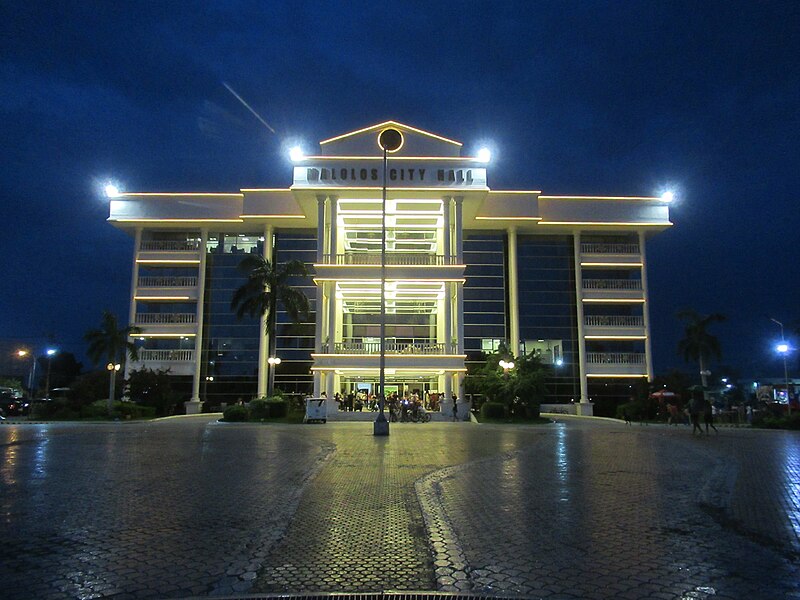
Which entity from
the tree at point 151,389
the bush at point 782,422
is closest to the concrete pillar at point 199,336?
the tree at point 151,389

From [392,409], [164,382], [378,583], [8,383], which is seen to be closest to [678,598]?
[378,583]

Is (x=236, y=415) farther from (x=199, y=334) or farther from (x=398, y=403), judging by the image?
(x=199, y=334)

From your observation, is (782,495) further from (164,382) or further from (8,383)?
(8,383)

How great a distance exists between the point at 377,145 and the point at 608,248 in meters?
23.1

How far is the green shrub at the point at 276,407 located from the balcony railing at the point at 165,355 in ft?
63.4

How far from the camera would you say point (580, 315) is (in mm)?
54094

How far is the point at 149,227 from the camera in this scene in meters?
55.9

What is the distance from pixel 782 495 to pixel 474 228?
1833 inches

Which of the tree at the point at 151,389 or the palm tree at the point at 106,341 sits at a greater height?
the palm tree at the point at 106,341

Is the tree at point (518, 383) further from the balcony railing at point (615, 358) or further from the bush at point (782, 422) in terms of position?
the balcony railing at point (615, 358)

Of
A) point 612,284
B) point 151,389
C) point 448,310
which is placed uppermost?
point 612,284

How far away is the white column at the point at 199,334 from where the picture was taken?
172 feet

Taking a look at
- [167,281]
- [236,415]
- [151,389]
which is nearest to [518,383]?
[236,415]

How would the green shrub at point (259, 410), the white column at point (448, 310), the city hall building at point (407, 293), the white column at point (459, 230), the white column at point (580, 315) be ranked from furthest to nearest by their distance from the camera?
the city hall building at point (407, 293) → the white column at point (580, 315) → the white column at point (459, 230) → the white column at point (448, 310) → the green shrub at point (259, 410)
